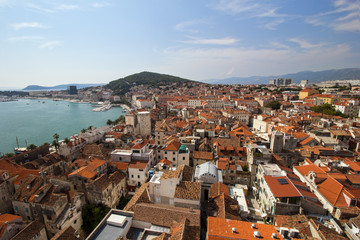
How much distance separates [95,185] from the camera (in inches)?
622

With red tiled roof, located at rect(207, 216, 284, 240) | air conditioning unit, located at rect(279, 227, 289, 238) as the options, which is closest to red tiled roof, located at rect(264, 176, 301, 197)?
air conditioning unit, located at rect(279, 227, 289, 238)

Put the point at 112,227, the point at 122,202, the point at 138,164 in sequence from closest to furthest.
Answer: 1. the point at 112,227
2. the point at 122,202
3. the point at 138,164

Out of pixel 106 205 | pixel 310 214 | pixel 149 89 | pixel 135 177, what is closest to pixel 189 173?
pixel 135 177

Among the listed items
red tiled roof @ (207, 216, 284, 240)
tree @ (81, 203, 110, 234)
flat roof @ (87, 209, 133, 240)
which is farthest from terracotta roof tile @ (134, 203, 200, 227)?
tree @ (81, 203, 110, 234)

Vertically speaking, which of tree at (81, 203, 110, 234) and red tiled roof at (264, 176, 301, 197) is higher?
red tiled roof at (264, 176, 301, 197)

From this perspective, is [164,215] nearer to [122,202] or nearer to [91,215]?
[91,215]

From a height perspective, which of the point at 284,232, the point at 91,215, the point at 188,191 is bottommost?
the point at 91,215

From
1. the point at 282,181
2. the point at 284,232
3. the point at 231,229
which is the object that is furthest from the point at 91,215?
the point at 282,181

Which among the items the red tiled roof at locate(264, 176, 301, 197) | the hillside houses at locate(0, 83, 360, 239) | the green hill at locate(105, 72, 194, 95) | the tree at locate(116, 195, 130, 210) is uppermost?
the green hill at locate(105, 72, 194, 95)

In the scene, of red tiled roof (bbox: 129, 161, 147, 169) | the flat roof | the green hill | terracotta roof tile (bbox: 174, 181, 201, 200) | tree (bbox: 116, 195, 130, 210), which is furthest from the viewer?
the green hill

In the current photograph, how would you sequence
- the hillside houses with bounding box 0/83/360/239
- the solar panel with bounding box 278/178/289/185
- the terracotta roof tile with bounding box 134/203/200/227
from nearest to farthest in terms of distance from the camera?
the hillside houses with bounding box 0/83/360/239
the terracotta roof tile with bounding box 134/203/200/227
the solar panel with bounding box 278/178/289/185

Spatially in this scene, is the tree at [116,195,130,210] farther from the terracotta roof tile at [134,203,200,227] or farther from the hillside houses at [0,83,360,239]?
the terracotta roof tile at [134,203,200,227]

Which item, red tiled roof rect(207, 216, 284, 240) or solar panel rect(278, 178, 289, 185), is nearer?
red tiled roof rect(207, 216, 284, 240)

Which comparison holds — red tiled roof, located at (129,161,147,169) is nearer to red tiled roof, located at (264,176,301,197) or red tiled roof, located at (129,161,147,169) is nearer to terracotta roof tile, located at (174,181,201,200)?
terracotta roof tile, located at (174,181,201,200)
